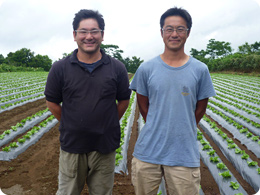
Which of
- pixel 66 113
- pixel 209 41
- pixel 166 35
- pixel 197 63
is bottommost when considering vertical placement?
pixel 66 113

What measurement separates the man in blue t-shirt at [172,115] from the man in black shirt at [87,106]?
36 centimetres

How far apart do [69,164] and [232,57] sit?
1600 inches

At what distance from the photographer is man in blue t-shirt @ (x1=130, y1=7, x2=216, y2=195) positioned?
1.92m

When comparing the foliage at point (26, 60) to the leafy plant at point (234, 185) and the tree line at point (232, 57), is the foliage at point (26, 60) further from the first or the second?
the leafy plant at point (234, 185)

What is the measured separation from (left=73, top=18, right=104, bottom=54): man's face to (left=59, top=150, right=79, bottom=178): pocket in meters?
1.04

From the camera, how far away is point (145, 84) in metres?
2.09

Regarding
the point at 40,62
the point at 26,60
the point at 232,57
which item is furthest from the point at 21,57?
the point at 232,57

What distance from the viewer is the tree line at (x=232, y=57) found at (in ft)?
94.7

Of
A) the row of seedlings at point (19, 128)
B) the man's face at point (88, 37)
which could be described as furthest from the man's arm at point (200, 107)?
the row of seedlings at point (19, 128)

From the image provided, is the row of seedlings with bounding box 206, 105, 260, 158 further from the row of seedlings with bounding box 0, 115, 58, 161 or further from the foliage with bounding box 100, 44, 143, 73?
the foliage with bounding box 100, 44, 143, 73

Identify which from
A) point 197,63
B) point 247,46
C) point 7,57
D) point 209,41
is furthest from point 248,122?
point 7,57

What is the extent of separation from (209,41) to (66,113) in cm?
5498

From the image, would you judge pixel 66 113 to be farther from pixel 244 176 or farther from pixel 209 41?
pixel 209 41

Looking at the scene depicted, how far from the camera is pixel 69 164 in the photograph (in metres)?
2.22
